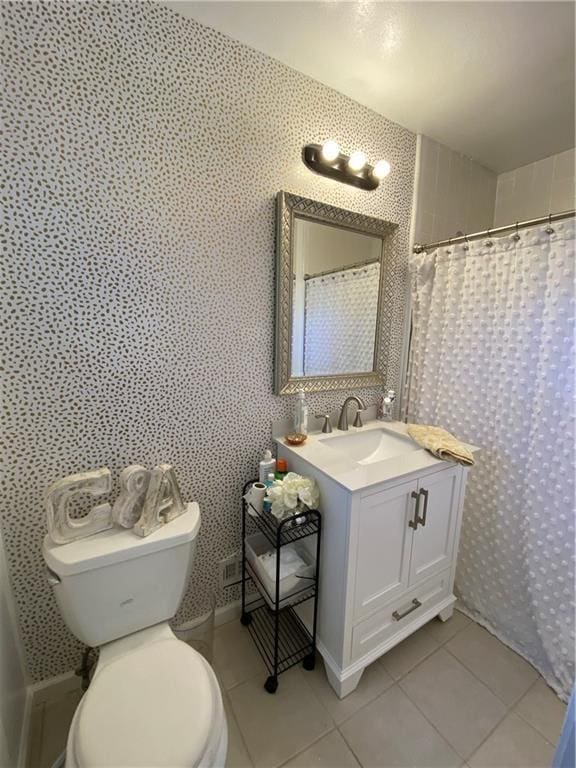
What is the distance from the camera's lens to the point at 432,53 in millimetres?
1196

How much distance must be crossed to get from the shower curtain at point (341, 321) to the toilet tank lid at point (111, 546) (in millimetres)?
836

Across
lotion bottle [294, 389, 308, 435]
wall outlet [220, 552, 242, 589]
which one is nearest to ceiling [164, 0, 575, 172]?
lotion bottle [294, 389, 308, 435]

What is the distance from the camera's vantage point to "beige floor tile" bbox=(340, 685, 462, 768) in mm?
1034

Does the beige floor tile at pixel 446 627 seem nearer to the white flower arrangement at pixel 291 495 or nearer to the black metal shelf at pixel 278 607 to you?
the black metal shelf at pixel 278 607

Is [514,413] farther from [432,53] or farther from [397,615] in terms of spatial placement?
[432,53]

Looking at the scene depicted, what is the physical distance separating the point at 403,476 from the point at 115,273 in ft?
4.08

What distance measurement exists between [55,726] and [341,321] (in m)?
1.93

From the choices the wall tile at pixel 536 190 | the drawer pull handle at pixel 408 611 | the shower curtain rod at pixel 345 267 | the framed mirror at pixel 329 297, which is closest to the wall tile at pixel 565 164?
the wall tile at pixel 536 190

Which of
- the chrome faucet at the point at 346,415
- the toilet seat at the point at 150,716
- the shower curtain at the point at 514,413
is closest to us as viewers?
the toilet seat at the point at 150,716

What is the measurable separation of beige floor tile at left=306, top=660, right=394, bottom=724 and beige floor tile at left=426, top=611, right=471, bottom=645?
0.34 m

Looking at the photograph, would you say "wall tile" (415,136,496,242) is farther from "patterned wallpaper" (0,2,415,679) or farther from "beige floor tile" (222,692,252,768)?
"beige floor tile" (222,692,252,768)

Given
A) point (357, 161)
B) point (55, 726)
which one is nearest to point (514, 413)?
point (357, 161)

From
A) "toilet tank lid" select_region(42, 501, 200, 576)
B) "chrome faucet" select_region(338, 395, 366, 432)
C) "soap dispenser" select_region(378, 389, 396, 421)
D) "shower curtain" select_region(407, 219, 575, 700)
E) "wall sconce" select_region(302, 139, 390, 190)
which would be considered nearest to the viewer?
"toilet tank lid" select_region(42, 501, 200, 576)

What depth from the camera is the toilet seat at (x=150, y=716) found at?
69 cm
